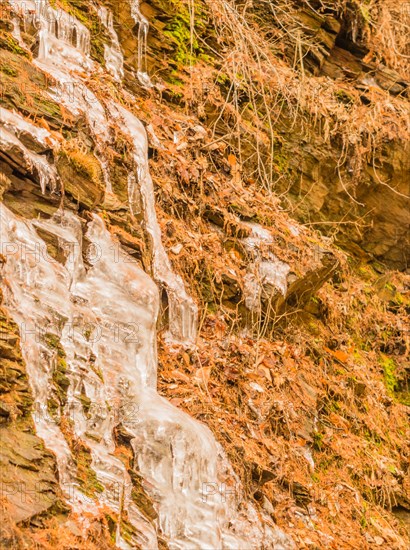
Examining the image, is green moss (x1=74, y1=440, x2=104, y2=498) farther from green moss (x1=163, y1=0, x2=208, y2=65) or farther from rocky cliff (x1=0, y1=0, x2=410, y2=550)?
green moss (x1=163, y1=0, x2=208, y2=65)

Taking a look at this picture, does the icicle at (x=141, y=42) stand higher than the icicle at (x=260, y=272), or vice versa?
the icicle at (x=141, y=42)

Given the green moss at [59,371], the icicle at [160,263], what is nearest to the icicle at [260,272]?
the icicle at [160,263]

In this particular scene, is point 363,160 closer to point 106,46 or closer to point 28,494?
point 106,46

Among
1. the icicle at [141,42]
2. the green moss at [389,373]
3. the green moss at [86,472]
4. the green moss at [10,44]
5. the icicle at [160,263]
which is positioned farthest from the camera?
the green moss at [389,373]

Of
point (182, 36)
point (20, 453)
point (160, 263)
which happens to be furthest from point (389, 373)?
point (20, 453)

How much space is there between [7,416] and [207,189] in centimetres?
351

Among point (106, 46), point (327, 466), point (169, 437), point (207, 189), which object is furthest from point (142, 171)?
point (327, 466)

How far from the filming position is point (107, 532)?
10.5 ft

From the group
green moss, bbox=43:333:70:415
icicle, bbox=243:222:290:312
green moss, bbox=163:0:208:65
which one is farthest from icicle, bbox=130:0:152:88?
green moss, bbox=43:333:70:415

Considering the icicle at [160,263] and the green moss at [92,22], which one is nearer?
the icicle at [160,263]

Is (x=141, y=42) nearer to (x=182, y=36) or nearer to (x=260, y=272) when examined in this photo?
(x=182, y=36)

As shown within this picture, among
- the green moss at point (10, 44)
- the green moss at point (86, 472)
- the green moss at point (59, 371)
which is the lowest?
the green moss at point (86, 472)

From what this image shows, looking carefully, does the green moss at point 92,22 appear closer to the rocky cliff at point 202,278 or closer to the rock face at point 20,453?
the rocky cliff at point 202,278

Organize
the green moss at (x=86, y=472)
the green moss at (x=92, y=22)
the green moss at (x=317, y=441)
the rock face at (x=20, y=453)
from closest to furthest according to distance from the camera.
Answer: the rock face at (x=20, y=453), the green moss at (x=86, y=472), the green moss at (x=317, y=441), the green moss at (x=92, y=22)
